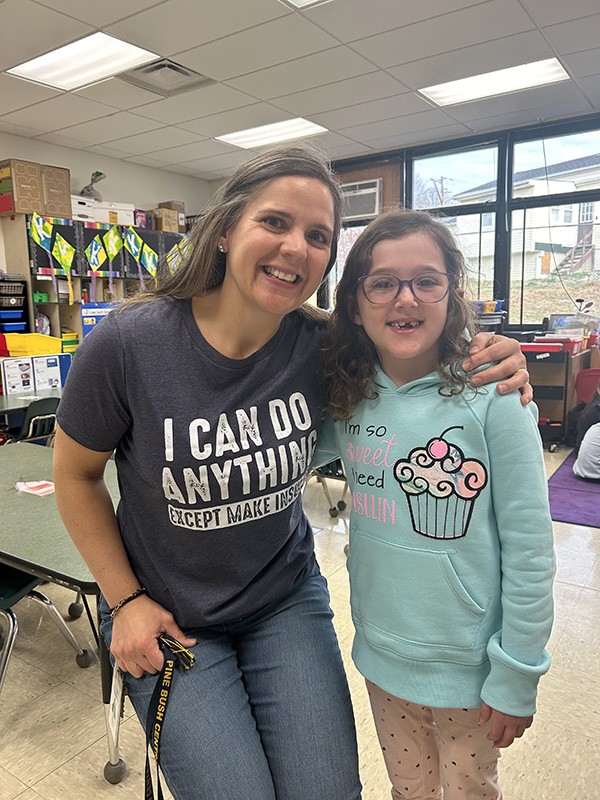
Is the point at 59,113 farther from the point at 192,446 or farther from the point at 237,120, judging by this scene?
the point at 192,446

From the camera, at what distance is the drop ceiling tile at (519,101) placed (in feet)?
15.5

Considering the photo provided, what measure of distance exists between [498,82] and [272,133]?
2217 millimetres

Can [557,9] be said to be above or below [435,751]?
above

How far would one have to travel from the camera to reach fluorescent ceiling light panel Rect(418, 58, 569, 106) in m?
4.34

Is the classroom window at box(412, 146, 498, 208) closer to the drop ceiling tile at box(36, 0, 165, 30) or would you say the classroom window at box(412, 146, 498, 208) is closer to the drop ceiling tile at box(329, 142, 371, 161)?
the drop ceiling tile at box(329, 142, 371, 161)

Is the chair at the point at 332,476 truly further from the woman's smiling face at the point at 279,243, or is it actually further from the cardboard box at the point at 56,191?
the cardboard box at the point at 56,191

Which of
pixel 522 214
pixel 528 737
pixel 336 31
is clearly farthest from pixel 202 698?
pixel 522 214

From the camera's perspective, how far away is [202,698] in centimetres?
102

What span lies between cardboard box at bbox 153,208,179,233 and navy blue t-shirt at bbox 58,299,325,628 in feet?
19.8

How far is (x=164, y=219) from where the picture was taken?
22.2 ft

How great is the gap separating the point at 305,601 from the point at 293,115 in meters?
4.98

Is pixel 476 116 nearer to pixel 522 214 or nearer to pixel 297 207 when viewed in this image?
pixel 522 214

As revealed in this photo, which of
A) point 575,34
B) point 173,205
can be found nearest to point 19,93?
point 173,205

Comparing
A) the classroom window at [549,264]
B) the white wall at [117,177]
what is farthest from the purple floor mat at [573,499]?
the white wall at [117,177]
